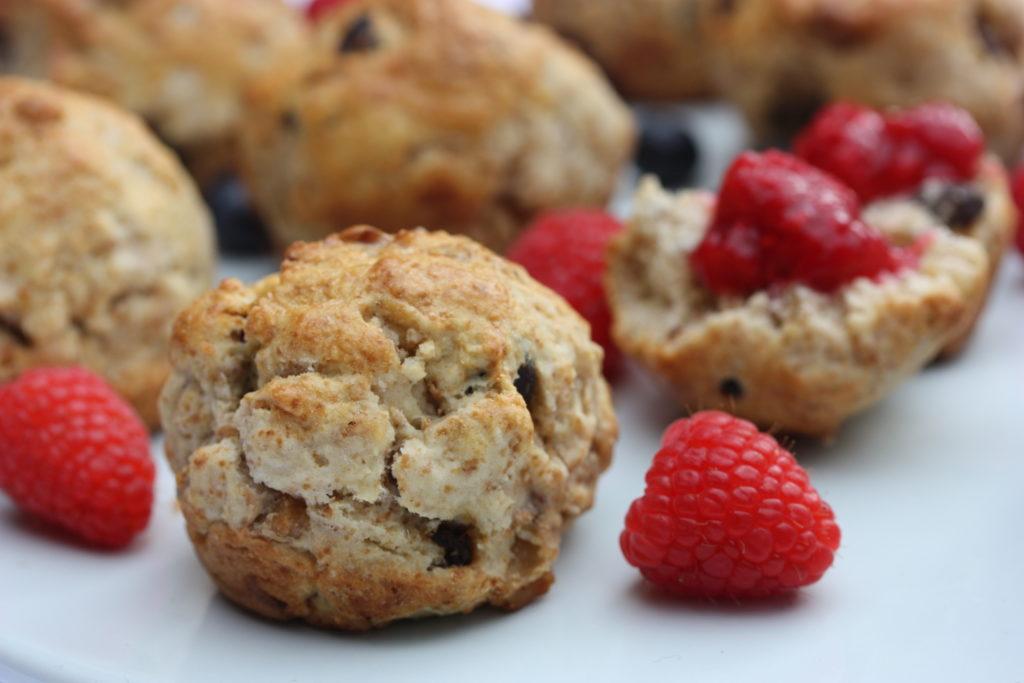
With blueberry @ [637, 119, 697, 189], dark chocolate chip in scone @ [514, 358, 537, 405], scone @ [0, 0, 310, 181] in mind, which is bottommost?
blueberry @ [637, 119, 697, 189]

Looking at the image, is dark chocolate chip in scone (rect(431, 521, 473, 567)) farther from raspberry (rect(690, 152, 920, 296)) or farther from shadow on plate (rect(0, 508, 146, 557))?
raspberry (rect(690, 152, 920, 296))

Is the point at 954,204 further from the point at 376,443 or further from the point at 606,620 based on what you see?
the point at 376,443

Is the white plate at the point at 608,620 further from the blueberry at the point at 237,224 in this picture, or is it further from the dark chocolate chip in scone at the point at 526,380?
the blueberry at the point at 237,224

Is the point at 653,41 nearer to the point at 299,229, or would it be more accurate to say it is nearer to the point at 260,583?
the point at 299,229

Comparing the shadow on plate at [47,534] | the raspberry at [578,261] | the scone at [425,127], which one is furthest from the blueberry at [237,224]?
the shadow on plate at [47,534]

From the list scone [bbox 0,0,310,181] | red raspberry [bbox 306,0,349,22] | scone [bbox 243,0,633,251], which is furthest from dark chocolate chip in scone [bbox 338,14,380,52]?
red raspberry [bbox 306,0,349,22]

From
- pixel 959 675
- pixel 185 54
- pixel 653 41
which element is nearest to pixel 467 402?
pixel 959 675

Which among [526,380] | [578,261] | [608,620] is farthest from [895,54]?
[608,620]
